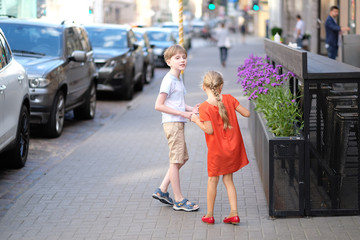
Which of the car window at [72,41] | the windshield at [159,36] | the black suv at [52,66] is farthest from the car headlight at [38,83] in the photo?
the windshield at [159,36]

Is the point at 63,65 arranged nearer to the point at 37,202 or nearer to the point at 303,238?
the point at 37,202

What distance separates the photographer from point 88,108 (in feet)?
47.2

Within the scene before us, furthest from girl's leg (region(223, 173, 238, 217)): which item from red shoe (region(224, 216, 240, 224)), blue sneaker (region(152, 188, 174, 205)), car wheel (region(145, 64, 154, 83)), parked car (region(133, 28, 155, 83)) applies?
car wheel (region(145, 64, 154, 83))

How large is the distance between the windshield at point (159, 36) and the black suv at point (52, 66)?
59.2 feet

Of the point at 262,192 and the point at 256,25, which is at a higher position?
the point at 262,192

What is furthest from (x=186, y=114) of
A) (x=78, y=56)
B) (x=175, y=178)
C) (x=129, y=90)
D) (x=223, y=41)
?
(x=223, y=41)

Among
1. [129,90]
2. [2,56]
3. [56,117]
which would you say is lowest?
[129,90]

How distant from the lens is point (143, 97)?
18.7 meters

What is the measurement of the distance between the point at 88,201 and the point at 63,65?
5.07 m

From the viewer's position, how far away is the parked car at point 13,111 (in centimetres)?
845

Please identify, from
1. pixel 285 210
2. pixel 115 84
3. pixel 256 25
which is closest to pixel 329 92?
pixel 285 210

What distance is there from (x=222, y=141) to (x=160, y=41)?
84.9 ft

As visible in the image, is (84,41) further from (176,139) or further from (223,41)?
(223,41)

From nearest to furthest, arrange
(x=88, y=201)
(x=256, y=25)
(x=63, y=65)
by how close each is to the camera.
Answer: (x=88, y=201) < (x=63, y=65) < (x=256, y=25)
